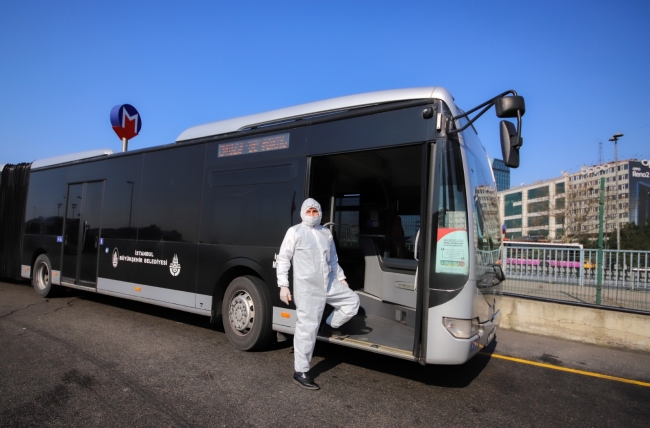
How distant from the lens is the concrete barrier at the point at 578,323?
21.6 ft

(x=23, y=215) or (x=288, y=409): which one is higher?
(x=23, y=215)

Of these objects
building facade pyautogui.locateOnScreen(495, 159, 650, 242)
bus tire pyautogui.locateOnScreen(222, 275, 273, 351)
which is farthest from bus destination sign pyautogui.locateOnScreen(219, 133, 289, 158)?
building facade pyautogui.locateOnScreen(495, 159, 650, 242)

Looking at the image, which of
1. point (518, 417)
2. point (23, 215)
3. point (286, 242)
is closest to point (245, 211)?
point (286, 242)

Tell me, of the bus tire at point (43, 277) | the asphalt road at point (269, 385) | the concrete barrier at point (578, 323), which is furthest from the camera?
the bus tire at point (43, 277)

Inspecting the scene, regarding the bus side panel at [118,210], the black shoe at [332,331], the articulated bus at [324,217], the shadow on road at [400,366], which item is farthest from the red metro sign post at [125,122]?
the black shoe at [332,331]

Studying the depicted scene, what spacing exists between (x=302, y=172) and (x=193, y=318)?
159 inches

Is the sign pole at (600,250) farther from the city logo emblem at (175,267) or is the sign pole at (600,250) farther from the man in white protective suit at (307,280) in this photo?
the city logo emblem at (175,267)

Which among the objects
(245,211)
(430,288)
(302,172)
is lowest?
(430,288)

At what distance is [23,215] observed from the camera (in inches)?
396

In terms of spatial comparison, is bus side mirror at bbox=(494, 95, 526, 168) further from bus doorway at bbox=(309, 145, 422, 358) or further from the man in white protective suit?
the man in white protective suit

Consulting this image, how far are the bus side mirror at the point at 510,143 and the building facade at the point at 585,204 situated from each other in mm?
13424

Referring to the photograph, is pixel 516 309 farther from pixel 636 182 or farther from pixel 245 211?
pixel 636 182

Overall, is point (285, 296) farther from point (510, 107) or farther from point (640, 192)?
point (640, 192)

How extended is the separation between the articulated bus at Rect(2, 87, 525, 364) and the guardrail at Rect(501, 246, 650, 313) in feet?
8.80
